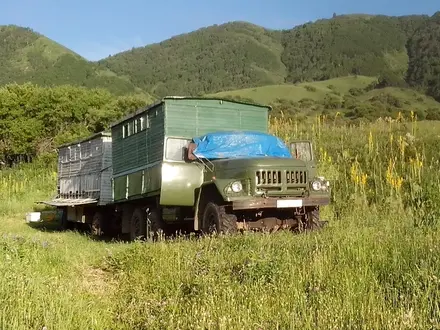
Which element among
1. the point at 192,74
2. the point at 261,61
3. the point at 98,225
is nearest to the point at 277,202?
the point at 98,225

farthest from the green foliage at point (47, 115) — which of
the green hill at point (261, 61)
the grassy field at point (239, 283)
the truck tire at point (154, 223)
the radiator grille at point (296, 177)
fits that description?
the green hill at point (261, 61)

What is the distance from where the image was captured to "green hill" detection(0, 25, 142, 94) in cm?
10206

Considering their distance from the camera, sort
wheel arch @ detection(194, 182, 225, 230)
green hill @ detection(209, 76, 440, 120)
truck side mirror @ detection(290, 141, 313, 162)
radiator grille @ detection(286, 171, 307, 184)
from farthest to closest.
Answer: green hill @ detection(209, 76, 440, 120), truck side mirror @ detection(290, 141, 313, 162), wheel arch @ detection(194, 182, 225, 230), radiator grille @ detection(286, 171, 307, 184)

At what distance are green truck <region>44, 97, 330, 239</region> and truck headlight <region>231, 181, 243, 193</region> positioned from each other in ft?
0.06

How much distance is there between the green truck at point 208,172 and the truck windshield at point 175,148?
20mm

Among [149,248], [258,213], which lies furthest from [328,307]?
[258,213]

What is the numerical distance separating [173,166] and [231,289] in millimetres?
5873

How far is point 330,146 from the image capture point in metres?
16.7

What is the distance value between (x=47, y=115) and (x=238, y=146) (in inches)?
1397

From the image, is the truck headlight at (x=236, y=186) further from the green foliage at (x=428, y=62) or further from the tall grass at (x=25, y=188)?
the green foliage at (x=428, y=62)

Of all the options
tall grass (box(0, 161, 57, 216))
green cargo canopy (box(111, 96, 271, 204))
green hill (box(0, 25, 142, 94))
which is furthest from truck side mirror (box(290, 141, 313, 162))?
green hill (box(0, 25, 142, 94))

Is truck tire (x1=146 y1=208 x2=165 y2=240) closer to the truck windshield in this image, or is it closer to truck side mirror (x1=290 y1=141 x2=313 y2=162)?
the truck windshield

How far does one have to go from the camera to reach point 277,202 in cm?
956

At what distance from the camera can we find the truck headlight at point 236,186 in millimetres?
9461
